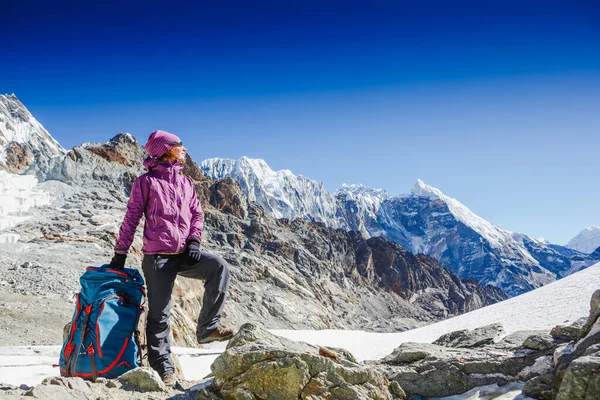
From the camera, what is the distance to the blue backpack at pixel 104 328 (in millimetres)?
3938

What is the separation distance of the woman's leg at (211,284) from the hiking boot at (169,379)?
1.47 ft

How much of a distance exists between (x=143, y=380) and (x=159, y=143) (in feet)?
7.71

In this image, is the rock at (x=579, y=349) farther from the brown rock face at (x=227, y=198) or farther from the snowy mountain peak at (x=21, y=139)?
the brown rock face at (x=227, y=198)

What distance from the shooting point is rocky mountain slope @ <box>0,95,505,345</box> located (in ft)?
86.3

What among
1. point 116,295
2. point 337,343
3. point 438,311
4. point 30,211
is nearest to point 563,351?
point 116,295

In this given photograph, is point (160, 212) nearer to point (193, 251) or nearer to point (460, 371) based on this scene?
point (193, 251)

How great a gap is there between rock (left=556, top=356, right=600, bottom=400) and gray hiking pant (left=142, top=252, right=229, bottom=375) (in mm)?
3038

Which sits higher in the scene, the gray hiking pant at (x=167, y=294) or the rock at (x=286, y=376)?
the gray hiking pant at (x=167, y=294)

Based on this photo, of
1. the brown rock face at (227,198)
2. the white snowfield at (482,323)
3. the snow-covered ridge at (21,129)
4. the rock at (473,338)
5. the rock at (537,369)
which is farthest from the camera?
the brown rock face at (227,198)

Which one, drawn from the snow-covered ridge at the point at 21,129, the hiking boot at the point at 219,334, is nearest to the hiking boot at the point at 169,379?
the hiking boot at the point at 219,334

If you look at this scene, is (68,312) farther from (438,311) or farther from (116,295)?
(438,311)

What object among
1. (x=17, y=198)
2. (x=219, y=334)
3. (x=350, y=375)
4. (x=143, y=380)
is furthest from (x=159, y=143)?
(x=17, y=198)

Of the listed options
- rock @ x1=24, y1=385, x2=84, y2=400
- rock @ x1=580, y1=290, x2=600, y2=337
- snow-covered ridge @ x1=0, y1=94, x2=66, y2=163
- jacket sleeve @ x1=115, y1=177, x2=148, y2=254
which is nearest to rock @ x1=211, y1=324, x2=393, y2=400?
rock @ x1=24, y1=385, x2=84, y2=400

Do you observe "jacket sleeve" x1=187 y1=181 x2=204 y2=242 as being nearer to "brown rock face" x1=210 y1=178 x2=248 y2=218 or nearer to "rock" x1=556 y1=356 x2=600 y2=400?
"rock" x1=556 y1=356 x2=600 y2=400
